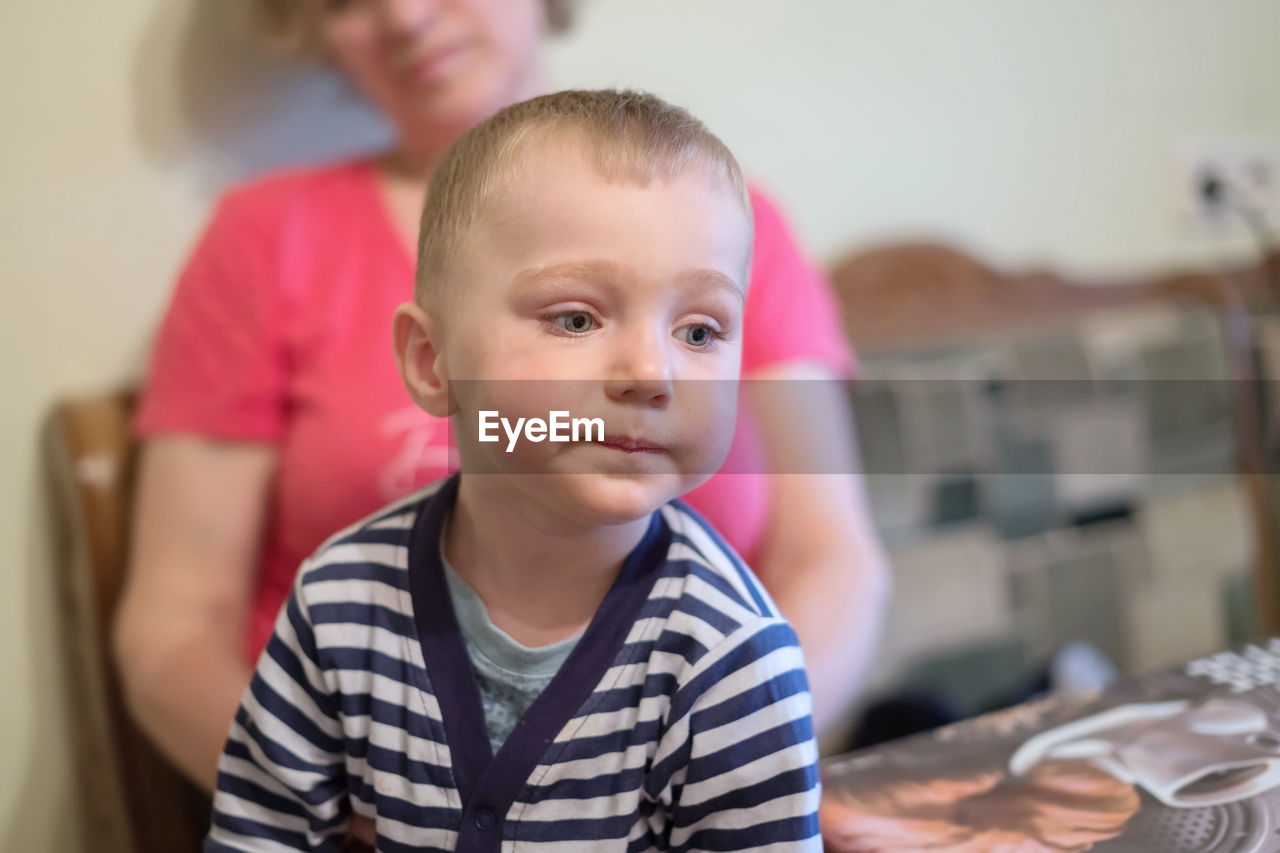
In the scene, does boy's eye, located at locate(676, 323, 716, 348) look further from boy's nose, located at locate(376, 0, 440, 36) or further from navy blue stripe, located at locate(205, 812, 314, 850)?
boy's nose, located at locate(376, 0, 440, 36)

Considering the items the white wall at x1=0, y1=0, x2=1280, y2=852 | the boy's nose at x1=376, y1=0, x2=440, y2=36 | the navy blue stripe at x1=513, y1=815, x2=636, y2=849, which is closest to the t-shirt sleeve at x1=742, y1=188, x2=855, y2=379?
the white wall at x1=0, y1=0, x2=1280, y2=852

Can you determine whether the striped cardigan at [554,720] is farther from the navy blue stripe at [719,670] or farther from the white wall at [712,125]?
the white wall at [712,125]

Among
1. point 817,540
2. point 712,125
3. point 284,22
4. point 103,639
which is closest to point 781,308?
point 817,540

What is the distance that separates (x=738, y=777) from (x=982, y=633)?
2.81 ft

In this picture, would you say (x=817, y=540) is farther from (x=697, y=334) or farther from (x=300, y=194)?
(x=300, y=194)

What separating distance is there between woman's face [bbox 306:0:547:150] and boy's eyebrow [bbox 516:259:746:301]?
42 cm

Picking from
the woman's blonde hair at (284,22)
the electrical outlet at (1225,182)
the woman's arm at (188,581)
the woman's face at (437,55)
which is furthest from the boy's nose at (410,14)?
the electrical outlet at (1225,182)

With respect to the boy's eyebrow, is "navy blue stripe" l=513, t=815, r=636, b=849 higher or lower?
lower

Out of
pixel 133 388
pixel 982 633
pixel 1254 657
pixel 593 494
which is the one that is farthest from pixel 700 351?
pixel 982 633

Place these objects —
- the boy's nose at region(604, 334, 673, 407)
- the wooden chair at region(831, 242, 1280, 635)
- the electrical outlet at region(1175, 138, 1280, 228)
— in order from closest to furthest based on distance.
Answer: the boy's nose at region(604, 334, 673, 407), the wooden chair at region(831, 242, 1280, 635), the electrical outlet at region(1175, 138, 1280, 228)

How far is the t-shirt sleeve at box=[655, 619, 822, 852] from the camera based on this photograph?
0.50 metres

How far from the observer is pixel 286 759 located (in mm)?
552

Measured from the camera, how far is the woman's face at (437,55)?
32.9 inches

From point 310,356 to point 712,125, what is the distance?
1.56 feet
